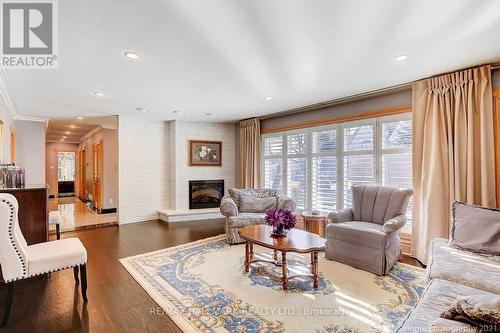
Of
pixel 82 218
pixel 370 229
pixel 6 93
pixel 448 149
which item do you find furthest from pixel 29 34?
pixel 82 218

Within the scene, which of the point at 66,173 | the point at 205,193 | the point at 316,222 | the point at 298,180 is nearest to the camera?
the point at 316,222

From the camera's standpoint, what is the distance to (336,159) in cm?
483

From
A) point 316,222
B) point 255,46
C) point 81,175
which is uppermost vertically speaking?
point 255,46

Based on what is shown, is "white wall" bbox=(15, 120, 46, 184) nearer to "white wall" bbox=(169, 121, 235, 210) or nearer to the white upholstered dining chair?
"white wall" bbox=(169, 121, 235, 210)

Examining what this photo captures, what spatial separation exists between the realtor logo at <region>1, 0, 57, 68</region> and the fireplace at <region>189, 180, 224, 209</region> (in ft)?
13.6

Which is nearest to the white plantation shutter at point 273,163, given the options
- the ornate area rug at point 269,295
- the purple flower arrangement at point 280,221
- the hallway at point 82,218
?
the ornate area rug at point 269,295

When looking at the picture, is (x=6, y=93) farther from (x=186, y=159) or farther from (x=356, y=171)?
(x=356, y=171)

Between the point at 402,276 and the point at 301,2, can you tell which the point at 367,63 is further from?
the point at 402,276

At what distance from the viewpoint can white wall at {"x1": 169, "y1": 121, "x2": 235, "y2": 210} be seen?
6406 mm

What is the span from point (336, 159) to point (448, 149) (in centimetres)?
177

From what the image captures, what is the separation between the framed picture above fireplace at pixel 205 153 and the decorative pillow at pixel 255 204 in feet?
7.39

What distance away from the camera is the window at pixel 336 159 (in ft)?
13.2

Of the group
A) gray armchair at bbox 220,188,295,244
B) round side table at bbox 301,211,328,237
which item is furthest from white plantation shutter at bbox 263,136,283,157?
round side table at bbox 301,211,328,237

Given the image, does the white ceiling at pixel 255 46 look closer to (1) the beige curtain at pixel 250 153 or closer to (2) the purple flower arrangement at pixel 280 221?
(2) the purple flower arrangement at pixel 280 221
